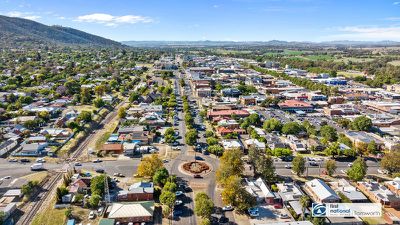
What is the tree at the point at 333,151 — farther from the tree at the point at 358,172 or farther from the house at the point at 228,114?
the house at the point at 228,114

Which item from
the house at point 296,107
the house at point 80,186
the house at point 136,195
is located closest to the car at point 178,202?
the house at point 136,195

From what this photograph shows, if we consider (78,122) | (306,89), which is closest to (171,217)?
(78,122)

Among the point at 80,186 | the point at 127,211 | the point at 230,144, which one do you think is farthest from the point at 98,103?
the point at 127,211

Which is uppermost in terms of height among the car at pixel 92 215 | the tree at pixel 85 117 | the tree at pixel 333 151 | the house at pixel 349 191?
the tree at pixel 85 117

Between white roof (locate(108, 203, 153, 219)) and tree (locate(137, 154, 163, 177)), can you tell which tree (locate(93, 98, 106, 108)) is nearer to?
tree (locate(137, 154, 163, 177))

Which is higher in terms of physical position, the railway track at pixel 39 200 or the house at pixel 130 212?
the house at pixel 130 212

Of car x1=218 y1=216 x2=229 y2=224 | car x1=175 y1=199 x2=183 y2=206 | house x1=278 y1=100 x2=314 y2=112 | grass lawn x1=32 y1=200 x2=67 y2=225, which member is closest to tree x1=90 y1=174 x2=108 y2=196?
grass lawn x1=32 y1=200 x2=67 y2=225
